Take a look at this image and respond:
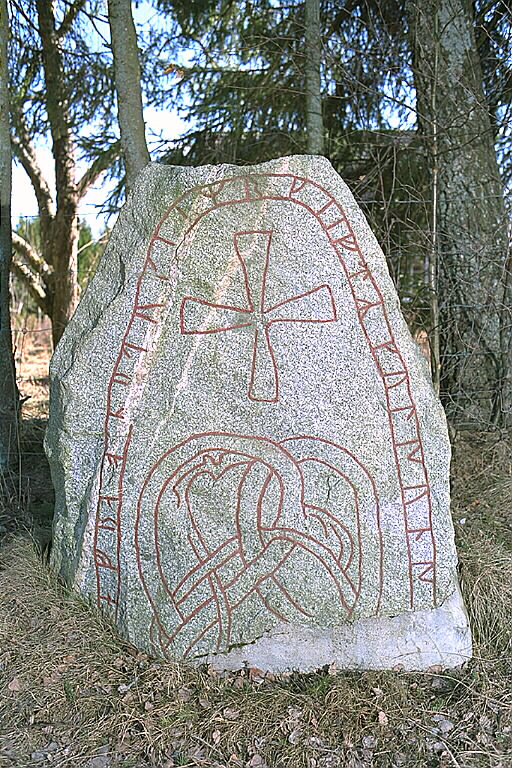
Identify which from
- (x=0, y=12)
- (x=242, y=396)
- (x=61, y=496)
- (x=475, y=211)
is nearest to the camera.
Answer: (x=242, y=396)

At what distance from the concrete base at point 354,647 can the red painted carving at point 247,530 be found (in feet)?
0.23

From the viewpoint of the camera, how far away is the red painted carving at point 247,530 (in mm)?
2941

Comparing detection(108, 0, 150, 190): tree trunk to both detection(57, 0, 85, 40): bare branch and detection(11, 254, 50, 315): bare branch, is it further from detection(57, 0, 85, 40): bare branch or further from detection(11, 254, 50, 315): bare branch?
detection(11, 254, 50, 315): bare branch

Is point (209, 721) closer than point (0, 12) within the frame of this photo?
Yes

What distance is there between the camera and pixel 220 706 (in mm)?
2768

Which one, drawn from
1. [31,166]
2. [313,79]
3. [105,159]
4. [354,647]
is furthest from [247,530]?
[31,166]

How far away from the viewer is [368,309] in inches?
115

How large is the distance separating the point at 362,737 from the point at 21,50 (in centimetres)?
590

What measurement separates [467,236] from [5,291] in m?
2.89

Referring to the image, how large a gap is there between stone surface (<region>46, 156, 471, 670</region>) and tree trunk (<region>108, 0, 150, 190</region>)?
6.20ft

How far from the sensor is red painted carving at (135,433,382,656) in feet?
9.65

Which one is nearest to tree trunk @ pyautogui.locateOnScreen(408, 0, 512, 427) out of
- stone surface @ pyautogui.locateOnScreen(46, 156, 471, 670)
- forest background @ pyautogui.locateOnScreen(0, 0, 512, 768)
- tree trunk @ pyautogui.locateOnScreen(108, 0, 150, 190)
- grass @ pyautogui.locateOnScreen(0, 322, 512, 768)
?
forest background @ pyautogui.locateOnScreen(0, 0, 512, 768)

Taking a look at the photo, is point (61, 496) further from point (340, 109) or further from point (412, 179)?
point (340, 109)

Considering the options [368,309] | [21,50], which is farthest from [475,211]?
[21,50]
